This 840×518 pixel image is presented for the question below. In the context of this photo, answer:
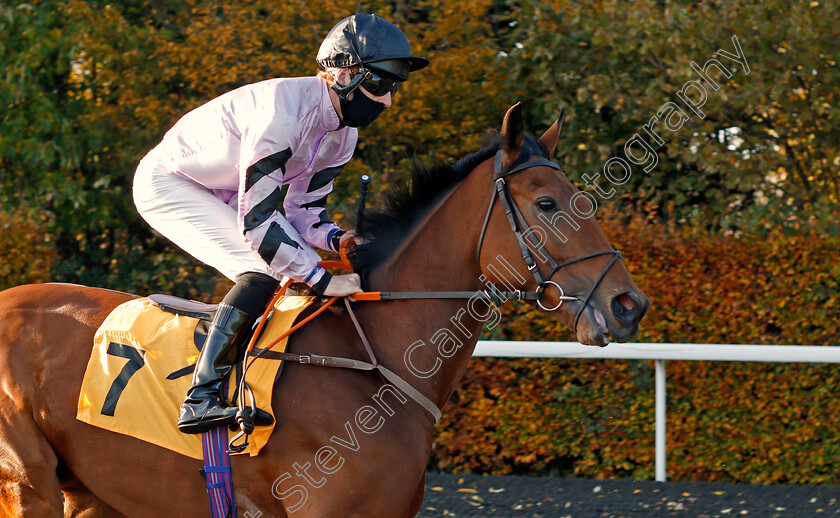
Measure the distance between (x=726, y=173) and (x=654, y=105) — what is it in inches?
34.3

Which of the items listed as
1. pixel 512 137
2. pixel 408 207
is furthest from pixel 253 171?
pixel 512 137

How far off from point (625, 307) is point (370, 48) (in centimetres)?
125

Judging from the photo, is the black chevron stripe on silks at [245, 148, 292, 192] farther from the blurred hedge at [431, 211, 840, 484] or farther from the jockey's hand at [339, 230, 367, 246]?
the blurred hedge at [431, 211, 840, 484]

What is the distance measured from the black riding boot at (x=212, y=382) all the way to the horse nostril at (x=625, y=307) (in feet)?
4.07

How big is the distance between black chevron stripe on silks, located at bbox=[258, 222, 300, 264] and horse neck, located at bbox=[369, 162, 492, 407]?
389 millimetres

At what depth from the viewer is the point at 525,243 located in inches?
111

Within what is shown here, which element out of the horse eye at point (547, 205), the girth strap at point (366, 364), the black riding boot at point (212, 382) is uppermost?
the horse eye at point (547, 205)

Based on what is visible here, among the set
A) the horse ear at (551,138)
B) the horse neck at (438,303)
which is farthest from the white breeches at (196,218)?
the horse ear at (551,138)

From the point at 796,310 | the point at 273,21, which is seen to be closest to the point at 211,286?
the point at 273,21

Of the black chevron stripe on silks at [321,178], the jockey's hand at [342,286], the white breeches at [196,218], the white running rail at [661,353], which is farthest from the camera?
the white running rail at [661,353]

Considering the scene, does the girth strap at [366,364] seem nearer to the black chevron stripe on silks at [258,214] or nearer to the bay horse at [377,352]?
the bay horse at [377,352]

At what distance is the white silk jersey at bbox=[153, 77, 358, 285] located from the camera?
2.82 meters

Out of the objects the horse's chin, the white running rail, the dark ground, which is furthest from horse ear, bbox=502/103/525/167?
the dark ground

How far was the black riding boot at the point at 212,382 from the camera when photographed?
2756mm
